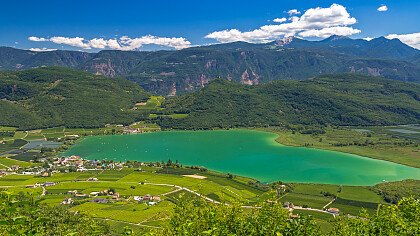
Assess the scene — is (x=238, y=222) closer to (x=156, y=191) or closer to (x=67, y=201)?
(x=67, y=201)

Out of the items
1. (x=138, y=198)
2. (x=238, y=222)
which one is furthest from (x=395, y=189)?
(x=238, y=222)

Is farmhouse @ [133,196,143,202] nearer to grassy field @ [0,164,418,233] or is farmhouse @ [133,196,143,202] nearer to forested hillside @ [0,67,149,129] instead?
grassy field @ [0,164,418,233]

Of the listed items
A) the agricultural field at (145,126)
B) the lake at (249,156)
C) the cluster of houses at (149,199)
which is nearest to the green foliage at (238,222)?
the cluster of houses at (149,199)

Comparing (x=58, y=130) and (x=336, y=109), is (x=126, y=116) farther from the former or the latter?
(x=336, y=109)

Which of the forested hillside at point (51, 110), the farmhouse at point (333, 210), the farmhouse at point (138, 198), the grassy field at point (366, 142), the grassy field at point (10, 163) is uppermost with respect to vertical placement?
the forested hillside at point (51, 110)

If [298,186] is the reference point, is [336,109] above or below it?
above

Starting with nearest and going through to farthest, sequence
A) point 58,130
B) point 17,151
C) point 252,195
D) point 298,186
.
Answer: point 252,195 → point 298,186 → point 17,151 → point 58,130

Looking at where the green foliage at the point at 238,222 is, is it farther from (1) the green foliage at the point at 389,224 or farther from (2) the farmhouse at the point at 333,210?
(2) the farmhouse at the point at 333,210

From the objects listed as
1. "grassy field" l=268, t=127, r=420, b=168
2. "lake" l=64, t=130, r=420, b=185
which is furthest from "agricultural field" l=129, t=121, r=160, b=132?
"grassy field" l=268, t=127, r=420, b=168

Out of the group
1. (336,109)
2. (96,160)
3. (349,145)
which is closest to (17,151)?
(96,160)
